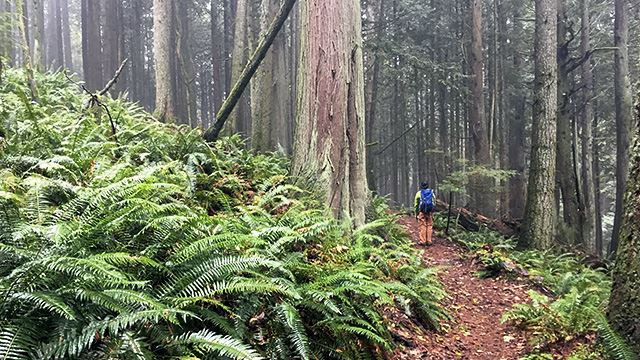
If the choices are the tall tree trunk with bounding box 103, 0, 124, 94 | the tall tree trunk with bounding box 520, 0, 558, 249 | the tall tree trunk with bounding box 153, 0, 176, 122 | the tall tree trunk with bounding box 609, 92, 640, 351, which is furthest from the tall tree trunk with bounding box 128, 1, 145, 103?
the tall tree trunk with bounding box 609, 92, 640, 351

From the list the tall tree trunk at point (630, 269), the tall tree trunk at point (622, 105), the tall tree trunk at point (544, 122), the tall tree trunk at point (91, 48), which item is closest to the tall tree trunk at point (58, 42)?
the tall tree trunk at point (91, 48)

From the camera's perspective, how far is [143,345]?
105 inches

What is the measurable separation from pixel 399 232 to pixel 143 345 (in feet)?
25.8

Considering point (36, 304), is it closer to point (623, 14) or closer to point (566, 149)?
point (566, 149)

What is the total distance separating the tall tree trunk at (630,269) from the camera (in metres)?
4.32

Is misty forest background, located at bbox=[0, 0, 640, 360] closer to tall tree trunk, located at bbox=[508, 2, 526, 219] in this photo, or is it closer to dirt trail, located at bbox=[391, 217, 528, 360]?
dirt trail, located at bbox=[391, 217, 528, 360]

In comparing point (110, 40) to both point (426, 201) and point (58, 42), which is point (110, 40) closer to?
point (426, 201)

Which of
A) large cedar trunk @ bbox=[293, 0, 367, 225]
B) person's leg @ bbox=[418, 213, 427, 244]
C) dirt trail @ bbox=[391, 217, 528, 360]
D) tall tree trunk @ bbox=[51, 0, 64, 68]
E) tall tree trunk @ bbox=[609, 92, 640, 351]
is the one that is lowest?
dirt trail @ bbox=[391, 217, 528, 360]

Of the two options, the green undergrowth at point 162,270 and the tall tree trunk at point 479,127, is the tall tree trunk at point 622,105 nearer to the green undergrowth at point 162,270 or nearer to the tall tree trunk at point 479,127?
the tall tree trunk at point 479,127

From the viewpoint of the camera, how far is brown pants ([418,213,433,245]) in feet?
42.3

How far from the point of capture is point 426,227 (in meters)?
12.9

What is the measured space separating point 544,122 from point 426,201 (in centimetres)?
387

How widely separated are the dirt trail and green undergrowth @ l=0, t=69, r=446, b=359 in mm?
287

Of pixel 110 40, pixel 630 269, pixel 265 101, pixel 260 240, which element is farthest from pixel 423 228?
pixel 110 40
